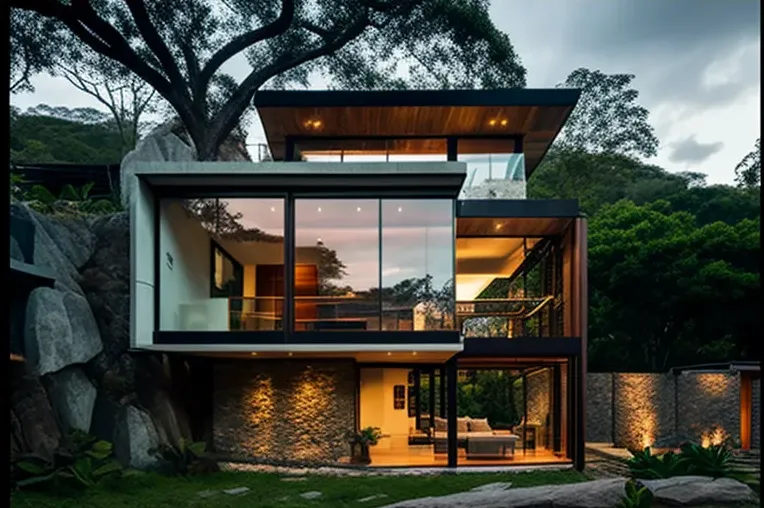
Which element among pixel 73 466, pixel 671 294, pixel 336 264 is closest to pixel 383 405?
pixel 336 264

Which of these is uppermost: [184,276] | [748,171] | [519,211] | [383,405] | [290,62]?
[290,62]

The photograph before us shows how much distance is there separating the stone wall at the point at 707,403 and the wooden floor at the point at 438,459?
173 inches

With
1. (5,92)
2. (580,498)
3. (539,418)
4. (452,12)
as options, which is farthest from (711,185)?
(5,92)

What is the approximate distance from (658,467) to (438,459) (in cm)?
321

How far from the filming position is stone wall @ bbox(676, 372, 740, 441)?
1499 centimetres

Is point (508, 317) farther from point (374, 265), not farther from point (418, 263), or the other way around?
point (374, 265)

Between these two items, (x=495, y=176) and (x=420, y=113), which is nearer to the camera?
(x=495, y=176)

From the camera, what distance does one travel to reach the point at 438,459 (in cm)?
1177

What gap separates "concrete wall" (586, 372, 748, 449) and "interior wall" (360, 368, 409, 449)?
4.37m

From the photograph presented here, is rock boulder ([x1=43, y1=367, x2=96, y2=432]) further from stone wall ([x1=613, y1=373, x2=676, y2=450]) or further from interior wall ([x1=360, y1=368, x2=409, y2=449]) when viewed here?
stone wall ([x1=613, y1=373, x2=676, y2=450])

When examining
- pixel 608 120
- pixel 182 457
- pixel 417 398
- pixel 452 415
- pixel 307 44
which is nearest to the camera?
pixel 182 457

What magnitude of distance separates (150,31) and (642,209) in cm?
1312

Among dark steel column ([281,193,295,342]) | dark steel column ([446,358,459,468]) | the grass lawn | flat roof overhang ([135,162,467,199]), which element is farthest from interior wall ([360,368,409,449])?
flat roof overhang ([135,162,467,199])

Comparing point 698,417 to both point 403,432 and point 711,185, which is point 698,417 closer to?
point 403,432
